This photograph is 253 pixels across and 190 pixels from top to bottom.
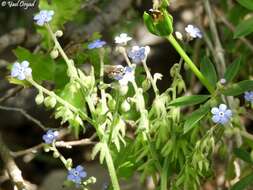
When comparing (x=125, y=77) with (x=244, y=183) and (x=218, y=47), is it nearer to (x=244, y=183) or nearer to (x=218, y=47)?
(x=244, y=183)

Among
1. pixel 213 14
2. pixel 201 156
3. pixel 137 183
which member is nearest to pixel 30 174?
pixel 137 183

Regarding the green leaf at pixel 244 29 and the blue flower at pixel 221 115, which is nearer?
the blue flower at pixel 221 115

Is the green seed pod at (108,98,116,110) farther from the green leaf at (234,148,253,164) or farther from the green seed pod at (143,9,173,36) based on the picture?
the green leaf at (234,148,253,164)

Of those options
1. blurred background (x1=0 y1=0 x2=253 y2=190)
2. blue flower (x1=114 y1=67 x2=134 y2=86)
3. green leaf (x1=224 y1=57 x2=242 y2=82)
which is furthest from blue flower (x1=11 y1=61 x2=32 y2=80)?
blurred background (x1=0 y1=0 x2=253 y2=190)

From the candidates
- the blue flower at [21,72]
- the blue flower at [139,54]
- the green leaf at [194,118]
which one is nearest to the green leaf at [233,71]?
the green leaf at [194,118]

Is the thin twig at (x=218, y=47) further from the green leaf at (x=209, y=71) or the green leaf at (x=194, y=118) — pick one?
the green leaf at (x=194, y=118)

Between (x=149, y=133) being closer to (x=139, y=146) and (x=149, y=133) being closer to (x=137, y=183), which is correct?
(x=139, y=146)

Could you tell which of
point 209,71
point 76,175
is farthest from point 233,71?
point 76,175
